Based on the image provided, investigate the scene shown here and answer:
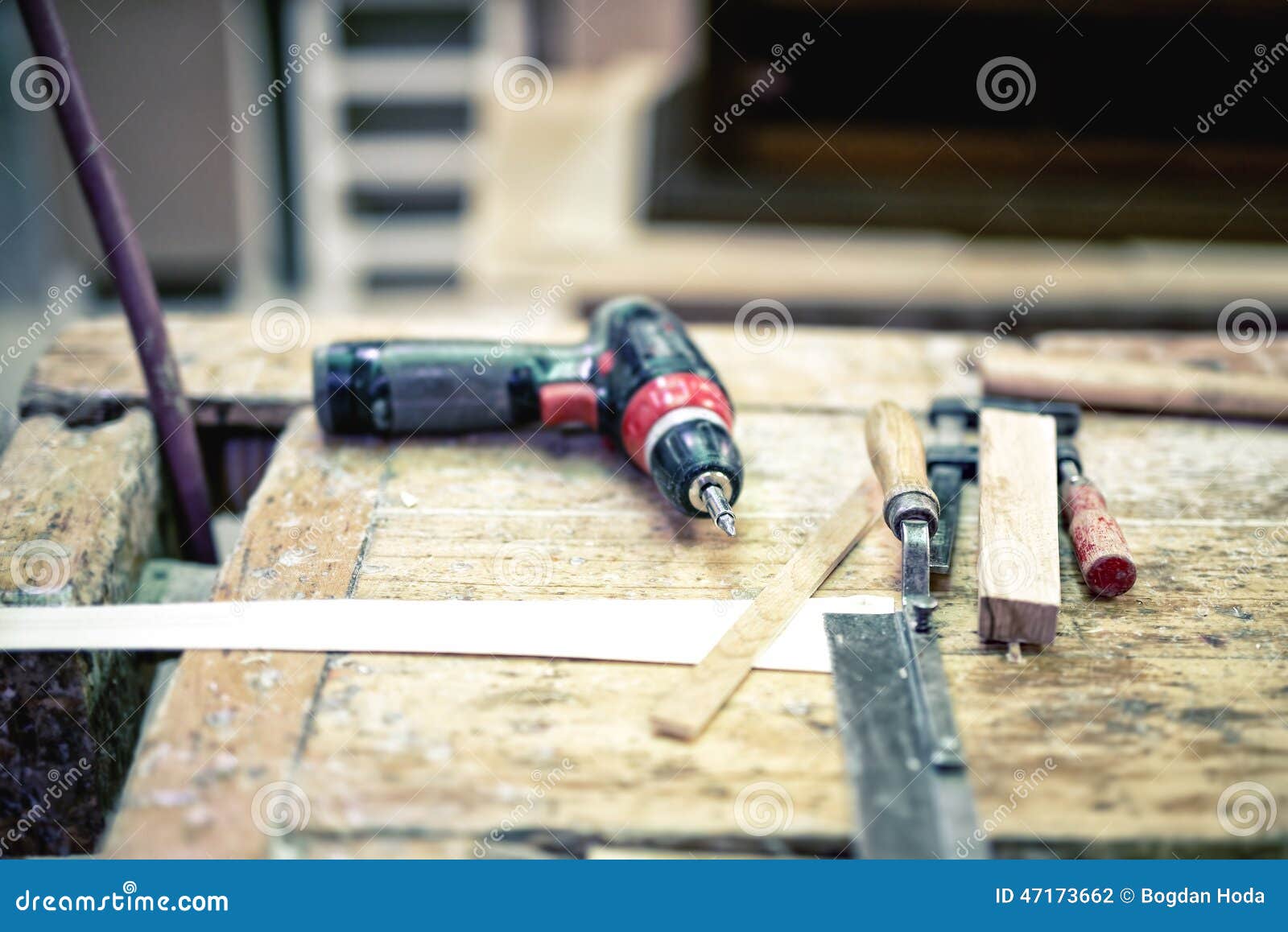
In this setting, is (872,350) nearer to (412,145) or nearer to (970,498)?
(970,498)

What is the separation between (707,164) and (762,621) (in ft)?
9.25

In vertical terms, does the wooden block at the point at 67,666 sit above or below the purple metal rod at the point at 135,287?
below

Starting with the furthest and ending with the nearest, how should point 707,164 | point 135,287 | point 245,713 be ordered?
point 707,164
point 135,287
point 245,713

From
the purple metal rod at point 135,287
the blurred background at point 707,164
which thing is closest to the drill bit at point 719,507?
the purple metal rod at point 135,287

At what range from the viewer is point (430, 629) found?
1099 millimetres

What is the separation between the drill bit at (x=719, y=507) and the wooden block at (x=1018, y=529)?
283mm

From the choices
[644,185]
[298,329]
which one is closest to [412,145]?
[644,185]

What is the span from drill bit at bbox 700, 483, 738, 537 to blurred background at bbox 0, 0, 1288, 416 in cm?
213

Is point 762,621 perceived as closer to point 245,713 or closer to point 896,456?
point 896,456

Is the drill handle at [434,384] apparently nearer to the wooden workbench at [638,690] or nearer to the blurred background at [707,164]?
the wooden workbench at [638,690]

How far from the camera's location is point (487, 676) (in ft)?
3.45

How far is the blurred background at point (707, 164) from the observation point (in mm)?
3289

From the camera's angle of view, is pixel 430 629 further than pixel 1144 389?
No

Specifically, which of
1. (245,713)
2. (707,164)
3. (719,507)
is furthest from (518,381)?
(707,164)
